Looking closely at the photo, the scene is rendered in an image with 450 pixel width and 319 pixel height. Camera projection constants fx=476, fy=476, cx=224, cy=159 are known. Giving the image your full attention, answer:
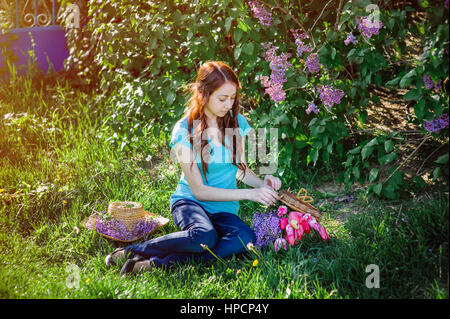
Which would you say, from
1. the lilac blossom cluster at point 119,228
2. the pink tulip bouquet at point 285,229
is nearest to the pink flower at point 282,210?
the pink tulip bouquet at point 285,229

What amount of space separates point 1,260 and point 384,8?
264cm

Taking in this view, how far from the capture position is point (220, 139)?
2.81 metres

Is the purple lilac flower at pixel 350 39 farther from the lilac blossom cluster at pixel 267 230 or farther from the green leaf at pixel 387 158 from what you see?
the lilac blossom cluster at pixel 267 230

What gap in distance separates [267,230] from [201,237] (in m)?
0.40

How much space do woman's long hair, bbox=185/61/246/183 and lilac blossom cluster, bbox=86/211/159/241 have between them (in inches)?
19.5

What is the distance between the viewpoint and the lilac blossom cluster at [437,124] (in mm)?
2428

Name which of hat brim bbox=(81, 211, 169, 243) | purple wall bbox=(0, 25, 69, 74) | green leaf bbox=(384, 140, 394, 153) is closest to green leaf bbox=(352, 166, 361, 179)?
green leaf bbox=(384, 140, 394, 153)

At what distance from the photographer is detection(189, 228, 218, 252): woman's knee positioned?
8.31 feet

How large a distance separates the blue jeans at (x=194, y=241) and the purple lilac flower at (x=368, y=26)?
1.25 meters

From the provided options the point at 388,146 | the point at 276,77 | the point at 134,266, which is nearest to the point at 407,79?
the point at 388,146

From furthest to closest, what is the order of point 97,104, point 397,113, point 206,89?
point 97,104, point 397,113, point 206,89

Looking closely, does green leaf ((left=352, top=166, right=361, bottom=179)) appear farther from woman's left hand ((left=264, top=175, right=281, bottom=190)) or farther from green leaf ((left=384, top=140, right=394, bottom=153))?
woman's left hand ((left=264, top=175, right=281, bottom=190))

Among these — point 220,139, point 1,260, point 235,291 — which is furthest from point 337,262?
point 1,260
